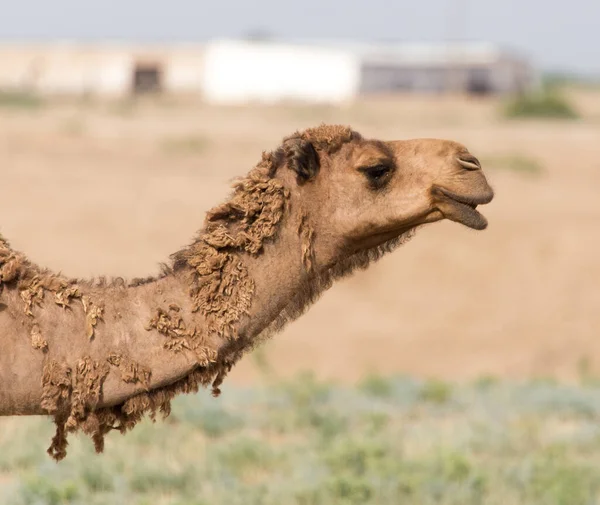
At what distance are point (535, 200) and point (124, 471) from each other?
17.3 metres

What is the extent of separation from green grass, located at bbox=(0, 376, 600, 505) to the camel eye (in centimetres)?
334

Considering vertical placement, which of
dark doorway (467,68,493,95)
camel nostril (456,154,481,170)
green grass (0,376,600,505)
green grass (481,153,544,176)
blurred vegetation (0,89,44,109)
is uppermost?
camel nostril (456,154,481,170)

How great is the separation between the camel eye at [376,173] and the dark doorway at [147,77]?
67602 millimetres

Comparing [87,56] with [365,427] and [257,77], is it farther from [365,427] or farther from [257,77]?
[365,427]

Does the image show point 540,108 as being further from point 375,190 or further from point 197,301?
point 197,301

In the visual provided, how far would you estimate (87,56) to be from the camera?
71.2 metres

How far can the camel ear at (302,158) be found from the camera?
14.8 feet

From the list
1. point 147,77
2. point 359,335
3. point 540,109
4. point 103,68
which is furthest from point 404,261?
point 147,77

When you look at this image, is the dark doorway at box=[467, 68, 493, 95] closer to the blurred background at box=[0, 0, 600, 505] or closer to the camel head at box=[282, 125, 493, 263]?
the blurred background at box=[0, 0, 600, 505]

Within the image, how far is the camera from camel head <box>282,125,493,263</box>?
4.54m

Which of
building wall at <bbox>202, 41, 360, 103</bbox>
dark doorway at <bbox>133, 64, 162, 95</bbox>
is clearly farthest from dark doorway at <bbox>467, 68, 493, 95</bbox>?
dark doorway at <bbox>133, 64, 162, 95</bbox>

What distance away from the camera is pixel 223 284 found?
436cm

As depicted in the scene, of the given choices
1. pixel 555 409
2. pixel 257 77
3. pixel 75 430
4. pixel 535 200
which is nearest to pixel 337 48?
pixel 257 77

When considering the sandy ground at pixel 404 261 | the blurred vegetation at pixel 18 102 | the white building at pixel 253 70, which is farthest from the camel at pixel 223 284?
the white building at pixel 253 70
